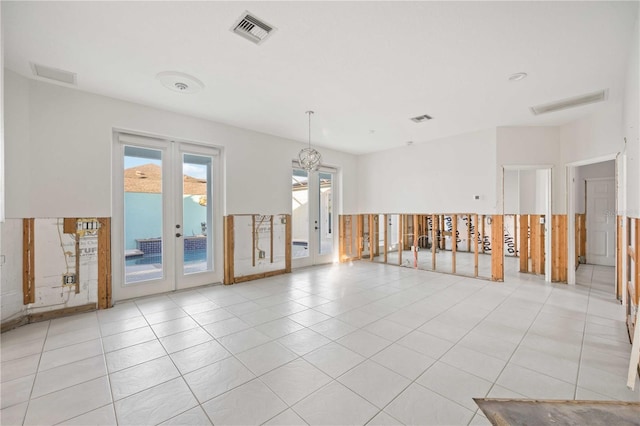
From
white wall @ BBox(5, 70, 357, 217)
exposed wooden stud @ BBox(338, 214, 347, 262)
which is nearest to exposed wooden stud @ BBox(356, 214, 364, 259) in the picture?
exposed wooden stud @ BBox(338, 214, 347, 262)

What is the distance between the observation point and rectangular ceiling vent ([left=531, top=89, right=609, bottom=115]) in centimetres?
386

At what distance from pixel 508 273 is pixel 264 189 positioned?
550 cm

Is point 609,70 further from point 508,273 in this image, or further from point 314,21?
point 508,273

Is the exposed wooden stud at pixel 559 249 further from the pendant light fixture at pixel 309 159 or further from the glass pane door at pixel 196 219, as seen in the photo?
the glass pane door at pixel 196 219

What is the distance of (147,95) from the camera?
12.8 ft

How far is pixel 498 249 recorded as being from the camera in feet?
17.5

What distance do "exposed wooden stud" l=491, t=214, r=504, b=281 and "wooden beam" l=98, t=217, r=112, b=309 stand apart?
6530 mm

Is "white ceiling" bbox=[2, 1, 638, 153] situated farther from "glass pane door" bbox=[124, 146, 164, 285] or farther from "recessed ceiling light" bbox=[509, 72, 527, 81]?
"glass pane door" bbox=[124, 146, 164, 285]

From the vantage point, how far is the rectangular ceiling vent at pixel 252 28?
2412mm

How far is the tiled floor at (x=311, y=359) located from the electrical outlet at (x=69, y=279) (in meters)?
0.46

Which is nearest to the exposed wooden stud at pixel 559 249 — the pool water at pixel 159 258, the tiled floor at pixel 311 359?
the tiled floor at pixel 311 359

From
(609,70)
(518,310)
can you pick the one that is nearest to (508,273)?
(518,310)

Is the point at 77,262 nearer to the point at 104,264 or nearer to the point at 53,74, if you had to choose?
the point at 104,264

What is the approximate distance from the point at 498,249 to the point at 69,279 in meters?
6.99
